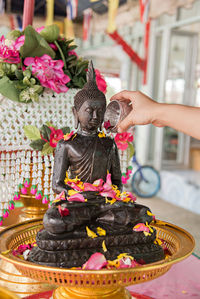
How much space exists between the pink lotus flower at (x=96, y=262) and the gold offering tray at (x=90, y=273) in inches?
2.1

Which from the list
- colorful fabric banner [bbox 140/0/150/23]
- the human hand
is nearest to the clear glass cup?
the human hand

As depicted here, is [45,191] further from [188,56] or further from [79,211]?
[188,56]

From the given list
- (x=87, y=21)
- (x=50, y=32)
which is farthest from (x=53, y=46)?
(x=87, y=21)

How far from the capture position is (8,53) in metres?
1.20

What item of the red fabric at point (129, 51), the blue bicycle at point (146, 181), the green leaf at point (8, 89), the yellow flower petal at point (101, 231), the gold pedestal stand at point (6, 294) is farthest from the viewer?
the red fabric at point (129, 51)

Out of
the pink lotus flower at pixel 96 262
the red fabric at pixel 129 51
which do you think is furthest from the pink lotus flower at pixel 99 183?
the red fabric at pixel 129 51

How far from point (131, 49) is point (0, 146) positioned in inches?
140

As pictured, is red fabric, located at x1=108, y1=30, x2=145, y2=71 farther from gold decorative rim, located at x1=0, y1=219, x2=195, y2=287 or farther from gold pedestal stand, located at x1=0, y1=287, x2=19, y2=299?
gold pedestal stand, located at x1=0, y1=287, x2=19, y2=299

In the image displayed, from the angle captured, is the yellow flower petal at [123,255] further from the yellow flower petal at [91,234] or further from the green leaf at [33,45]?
the green leaf at [33,45]

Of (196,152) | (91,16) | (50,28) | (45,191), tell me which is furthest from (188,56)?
(45,191)

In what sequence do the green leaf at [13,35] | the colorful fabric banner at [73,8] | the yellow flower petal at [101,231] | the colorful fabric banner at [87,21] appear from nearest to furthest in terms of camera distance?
the yellow flower petal at [101,231], the green leaf at [13,35], the colorful fabric banner at [73,8], the colorful fabric banner at [87,21]

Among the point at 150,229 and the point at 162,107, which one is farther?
the point at 150,229

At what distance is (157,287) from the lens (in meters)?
1.39

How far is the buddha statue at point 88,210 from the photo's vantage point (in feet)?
2.95
